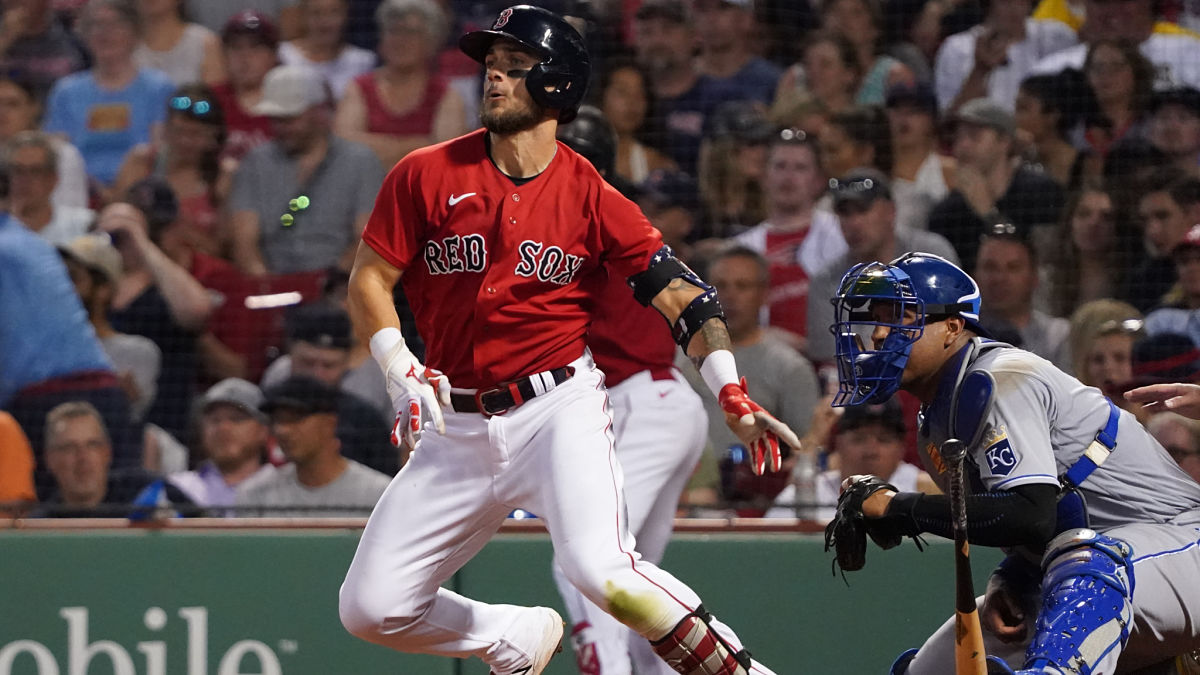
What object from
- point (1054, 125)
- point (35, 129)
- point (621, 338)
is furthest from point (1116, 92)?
point (35, 129)

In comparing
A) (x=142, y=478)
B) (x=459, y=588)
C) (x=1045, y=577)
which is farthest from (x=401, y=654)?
(x=1045, y=577)

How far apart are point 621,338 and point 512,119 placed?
3.56 feet

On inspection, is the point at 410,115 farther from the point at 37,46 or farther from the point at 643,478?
the point at 643,478

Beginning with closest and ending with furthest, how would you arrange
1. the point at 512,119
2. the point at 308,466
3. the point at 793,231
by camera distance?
1. the point at 512,119
2. the point at 308,466
3. the point at 793,231

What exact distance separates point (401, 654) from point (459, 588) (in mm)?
303

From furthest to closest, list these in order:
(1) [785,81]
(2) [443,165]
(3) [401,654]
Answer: (1) [785,81] < (3) [401,654] < (2) [443,165]

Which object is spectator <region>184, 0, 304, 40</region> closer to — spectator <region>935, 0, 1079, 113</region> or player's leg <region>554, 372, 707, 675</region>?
spectator <region>935, 0, 1079, 113</region>

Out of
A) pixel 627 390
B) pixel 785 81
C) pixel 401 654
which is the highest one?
pixel 785 81

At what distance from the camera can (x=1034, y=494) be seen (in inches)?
138

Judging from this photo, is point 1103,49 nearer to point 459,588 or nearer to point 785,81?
point 785,81

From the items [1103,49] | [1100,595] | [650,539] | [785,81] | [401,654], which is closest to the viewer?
[1100,595]

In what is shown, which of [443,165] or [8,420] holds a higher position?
[443,165]

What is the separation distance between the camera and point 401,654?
561cm

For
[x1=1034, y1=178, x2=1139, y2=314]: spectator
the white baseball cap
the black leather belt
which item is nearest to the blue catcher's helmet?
the black leather belt
